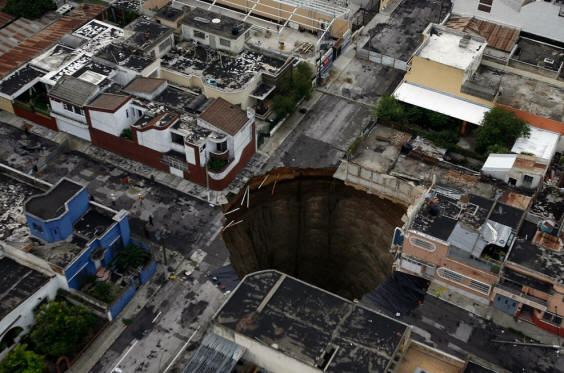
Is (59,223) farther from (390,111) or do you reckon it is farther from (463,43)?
(463,43)

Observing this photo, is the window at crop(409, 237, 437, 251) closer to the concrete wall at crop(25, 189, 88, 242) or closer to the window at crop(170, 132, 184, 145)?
the window at crop(170, 132, 184, 145)

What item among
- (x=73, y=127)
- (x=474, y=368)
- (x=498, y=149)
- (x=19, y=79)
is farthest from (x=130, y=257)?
(x=498, y=149)

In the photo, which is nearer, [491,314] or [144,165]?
[491,314]

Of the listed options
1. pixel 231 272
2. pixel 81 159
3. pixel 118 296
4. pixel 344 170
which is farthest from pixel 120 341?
pixel 344 170

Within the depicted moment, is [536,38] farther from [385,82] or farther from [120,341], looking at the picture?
[120,341]

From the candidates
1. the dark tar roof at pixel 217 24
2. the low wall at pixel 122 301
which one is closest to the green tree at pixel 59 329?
the low wall at pixel 122 301

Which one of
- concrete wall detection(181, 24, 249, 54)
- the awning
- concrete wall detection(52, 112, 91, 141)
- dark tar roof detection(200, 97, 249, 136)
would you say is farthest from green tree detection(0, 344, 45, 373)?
the awning
